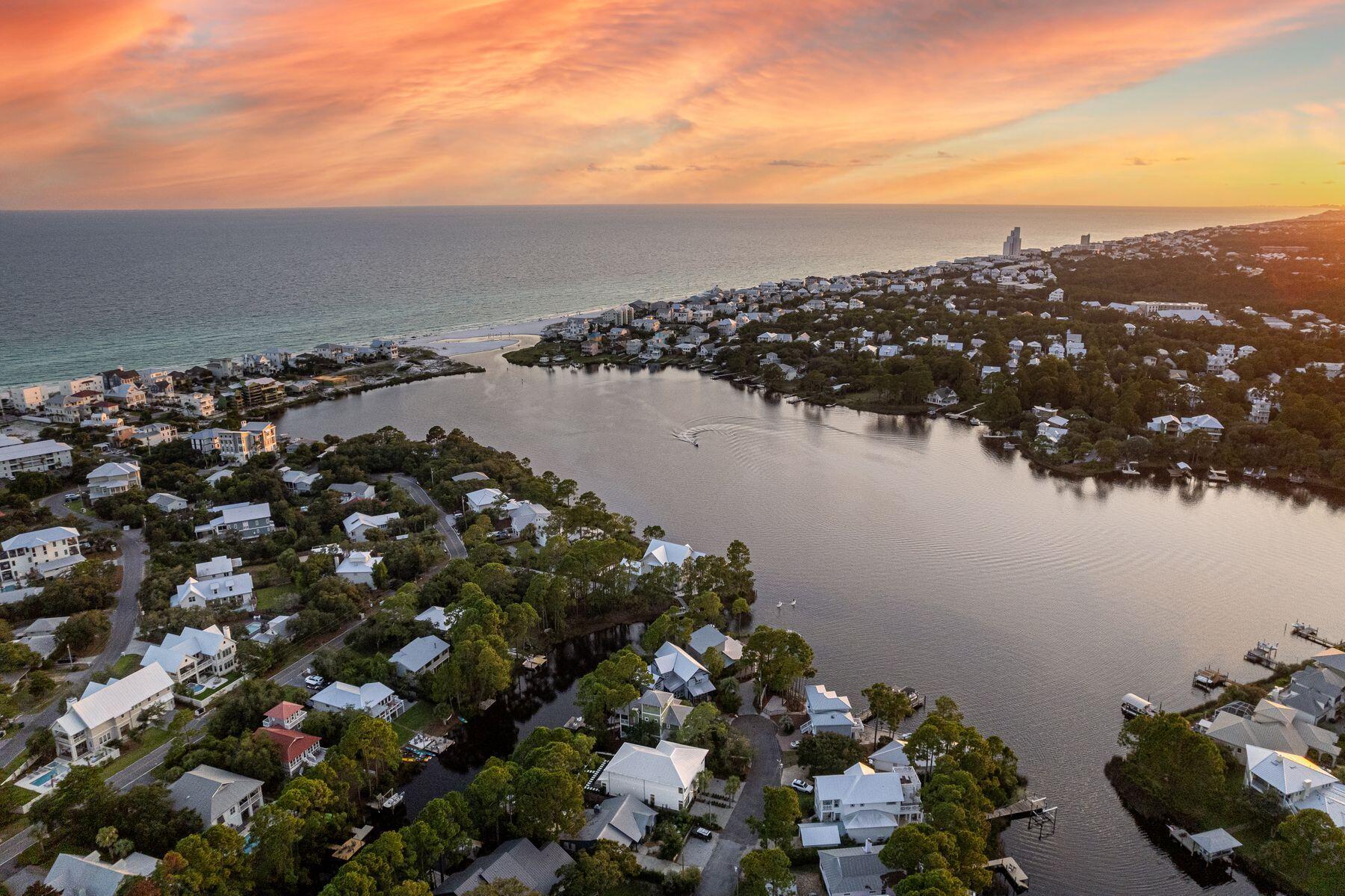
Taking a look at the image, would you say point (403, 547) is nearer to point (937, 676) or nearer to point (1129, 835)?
point (937, 676)

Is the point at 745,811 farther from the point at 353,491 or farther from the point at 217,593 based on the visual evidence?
the point at 353,491

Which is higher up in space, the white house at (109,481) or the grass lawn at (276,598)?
the white house at (109,481)

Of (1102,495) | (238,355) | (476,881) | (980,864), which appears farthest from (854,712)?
(238,355)

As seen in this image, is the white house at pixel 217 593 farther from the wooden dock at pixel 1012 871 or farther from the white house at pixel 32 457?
the wooden dock at pixel 1012 871

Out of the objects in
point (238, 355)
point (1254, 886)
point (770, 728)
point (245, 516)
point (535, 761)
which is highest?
point (238, 355)

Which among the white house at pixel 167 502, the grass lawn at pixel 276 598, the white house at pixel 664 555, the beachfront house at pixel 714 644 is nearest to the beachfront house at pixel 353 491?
the white house at pixel 167 502

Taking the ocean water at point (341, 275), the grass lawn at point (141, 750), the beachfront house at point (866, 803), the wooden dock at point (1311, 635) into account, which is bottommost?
the wooden dock at point (1311, 635)

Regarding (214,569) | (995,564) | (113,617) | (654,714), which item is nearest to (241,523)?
(214,569)
